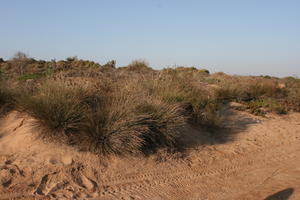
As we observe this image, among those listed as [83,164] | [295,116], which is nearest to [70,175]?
[83,164]

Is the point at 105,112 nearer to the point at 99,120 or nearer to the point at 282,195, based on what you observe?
the point at 99,120

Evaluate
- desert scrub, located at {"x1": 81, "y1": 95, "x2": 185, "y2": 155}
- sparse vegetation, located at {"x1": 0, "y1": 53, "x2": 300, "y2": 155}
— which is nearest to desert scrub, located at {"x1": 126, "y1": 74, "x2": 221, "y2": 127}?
sparse vegetation, located at {"x1": 0, "y1": 53, "x2": 300, "y2": 155}

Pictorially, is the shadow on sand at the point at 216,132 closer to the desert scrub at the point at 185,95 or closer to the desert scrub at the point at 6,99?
the desert scrub at the point at 185,95

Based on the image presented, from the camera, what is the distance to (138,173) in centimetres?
531

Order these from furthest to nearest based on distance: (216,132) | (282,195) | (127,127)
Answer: (216,132), (127,127), (282,195)

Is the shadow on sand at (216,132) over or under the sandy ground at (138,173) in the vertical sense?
over

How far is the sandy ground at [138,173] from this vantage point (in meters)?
4.55

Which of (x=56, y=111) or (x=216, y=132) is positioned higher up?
(x=56, y=111)

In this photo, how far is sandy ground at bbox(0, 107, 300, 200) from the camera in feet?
14.9

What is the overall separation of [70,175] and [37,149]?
1.01 m

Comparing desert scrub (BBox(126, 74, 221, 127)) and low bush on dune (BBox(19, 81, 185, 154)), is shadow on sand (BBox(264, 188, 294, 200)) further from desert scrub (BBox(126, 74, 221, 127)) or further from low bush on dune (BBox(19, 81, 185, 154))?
desert scrub (BBox(126, 74, 221, 127))

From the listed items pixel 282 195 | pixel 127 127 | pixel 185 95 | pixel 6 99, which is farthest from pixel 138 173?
pixel 6 99

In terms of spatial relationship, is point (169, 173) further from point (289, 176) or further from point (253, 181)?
Answer: point (289, 176)

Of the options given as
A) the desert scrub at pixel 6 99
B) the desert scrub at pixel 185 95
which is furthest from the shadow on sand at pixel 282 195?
the desert scrub at pixel 6 99
